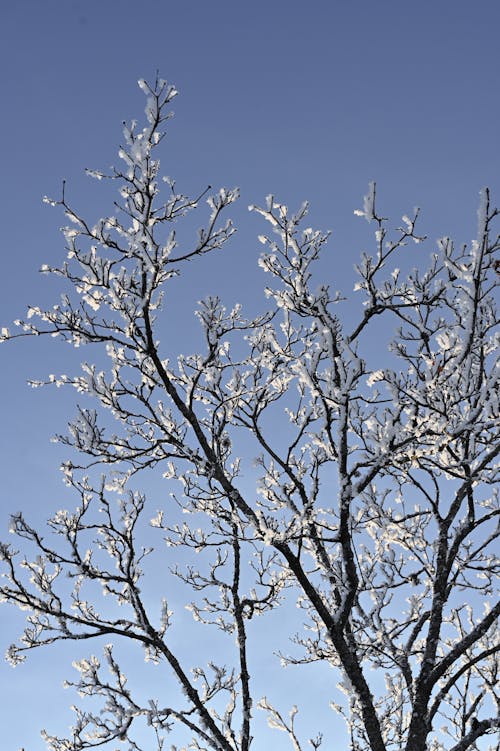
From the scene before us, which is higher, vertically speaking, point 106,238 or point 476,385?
point 106,238

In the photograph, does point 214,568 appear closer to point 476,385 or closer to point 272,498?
point 272,498

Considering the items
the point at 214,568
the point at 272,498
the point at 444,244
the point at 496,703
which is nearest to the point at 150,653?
the point at 214,568

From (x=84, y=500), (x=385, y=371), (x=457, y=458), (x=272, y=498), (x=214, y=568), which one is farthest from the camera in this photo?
(x=214, y=568)

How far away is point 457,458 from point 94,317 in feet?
13.6

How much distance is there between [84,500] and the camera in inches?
315

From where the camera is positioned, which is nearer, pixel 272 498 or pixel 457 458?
pixel 457 458

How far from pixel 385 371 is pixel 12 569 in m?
5.18

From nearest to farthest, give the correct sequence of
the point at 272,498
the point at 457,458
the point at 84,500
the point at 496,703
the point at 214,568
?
the point at 457,458 < the point at 272,498 < the point at 84,500 < the point at 496,703 < the point at 214,568

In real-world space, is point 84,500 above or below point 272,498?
above

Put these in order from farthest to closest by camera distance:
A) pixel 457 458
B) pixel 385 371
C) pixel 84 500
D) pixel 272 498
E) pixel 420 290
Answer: pixel 84 500 → pixel 420 290 → pixel 272 498 → pixel 457 458 → pixel 385 371

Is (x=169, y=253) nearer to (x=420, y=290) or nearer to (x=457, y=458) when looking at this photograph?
(x=420, y=290)

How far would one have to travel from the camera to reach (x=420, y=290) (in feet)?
22.9

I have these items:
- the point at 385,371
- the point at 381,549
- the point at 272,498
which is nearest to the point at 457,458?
the point at 385,371

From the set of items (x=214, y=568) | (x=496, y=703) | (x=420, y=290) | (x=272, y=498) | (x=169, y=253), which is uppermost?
(x=169, y=253)
